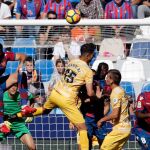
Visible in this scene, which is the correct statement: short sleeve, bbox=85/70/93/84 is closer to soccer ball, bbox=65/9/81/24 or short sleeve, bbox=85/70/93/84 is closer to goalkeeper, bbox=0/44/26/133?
soccer ball, bbox=65/9/81/24

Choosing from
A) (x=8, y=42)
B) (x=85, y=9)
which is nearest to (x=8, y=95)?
(x=8, y=42)

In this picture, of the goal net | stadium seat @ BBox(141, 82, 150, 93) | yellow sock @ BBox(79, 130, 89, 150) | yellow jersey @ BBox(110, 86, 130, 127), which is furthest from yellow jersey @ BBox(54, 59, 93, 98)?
stadium seat @ BBox(141, 82, 150, 93)

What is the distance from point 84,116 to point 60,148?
1.22 metres

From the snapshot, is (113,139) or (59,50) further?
(59,50)

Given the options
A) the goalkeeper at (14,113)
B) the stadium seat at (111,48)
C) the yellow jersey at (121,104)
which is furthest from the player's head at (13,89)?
the stadium seat at (111,48)

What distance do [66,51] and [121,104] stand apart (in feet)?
5.75

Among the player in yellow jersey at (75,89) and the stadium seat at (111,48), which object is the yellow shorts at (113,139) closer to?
the player in yellow jersey at (75,89)

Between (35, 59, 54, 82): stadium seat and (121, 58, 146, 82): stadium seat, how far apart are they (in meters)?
1.21

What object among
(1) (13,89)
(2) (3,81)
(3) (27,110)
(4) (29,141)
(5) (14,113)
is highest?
(2) (3,81)

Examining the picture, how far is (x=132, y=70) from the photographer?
1431 centimetres

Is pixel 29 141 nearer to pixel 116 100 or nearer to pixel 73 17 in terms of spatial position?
pixel 116 100

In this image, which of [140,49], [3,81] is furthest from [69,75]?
[140,49]

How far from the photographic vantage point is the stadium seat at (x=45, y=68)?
14133 mm

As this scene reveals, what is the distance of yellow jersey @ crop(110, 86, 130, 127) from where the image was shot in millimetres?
12547
